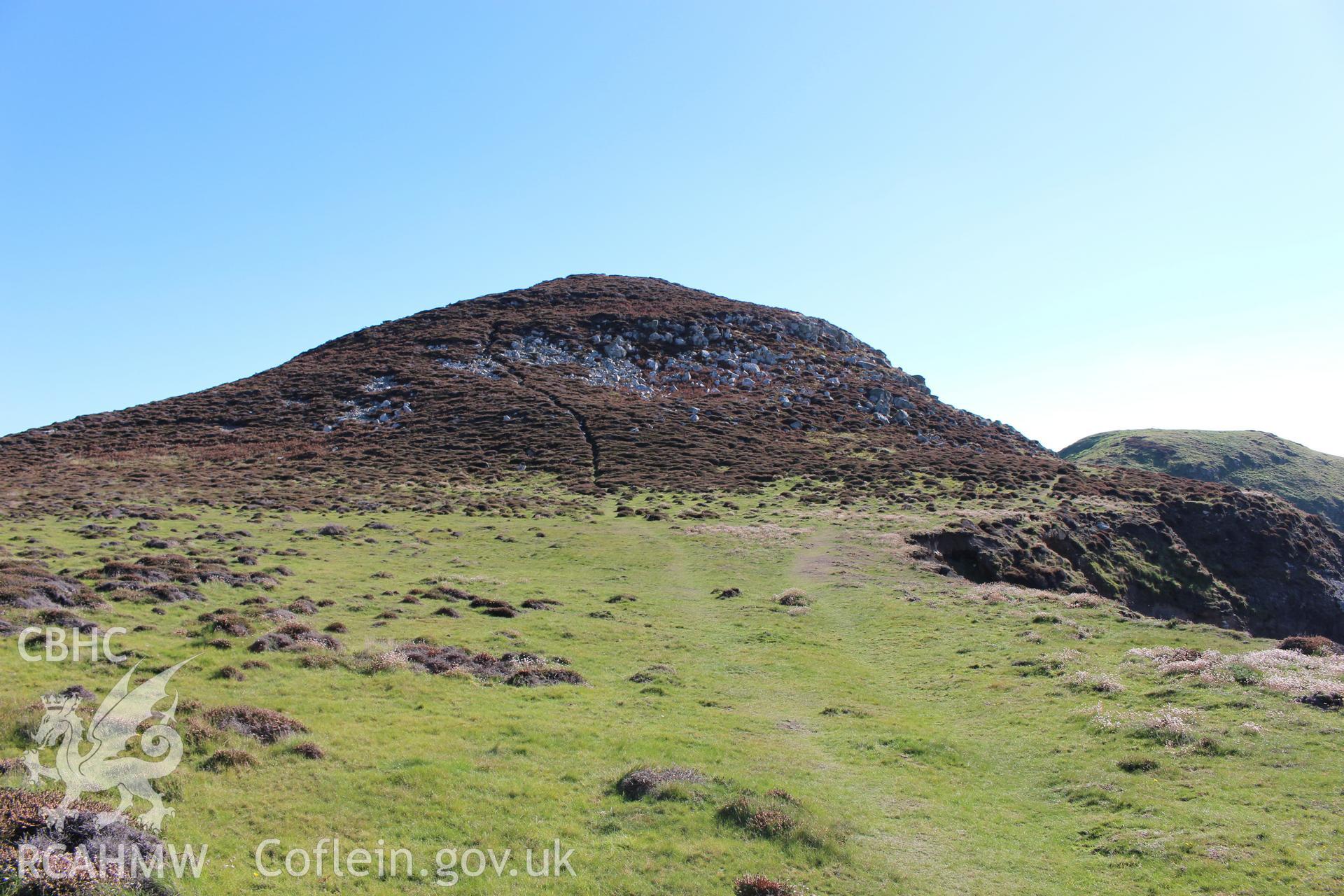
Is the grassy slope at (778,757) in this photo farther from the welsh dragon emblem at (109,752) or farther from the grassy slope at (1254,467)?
A: the grassy slope at (1254,467)

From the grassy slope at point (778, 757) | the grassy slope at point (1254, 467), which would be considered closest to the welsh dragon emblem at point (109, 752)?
the grassy slope at point (778, 757)

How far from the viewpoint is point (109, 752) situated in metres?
12.9

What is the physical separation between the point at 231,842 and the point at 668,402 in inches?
3739

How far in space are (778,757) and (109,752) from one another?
12.9m

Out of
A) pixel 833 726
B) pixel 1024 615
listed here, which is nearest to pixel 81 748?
pixel 833 726

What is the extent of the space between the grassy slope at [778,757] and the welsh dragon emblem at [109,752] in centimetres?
41

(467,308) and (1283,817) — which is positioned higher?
(467,308)

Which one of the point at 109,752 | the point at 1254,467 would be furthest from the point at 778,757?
the point at 1254,467

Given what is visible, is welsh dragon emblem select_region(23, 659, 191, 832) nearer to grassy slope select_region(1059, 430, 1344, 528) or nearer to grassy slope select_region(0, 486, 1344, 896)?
grassy slope select_region(0, 486, 1344, 896)

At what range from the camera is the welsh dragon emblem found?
11.5 meters

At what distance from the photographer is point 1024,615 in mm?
31703

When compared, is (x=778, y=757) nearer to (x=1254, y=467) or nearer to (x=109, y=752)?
(x=109, y=752)

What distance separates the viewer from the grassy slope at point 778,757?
38.0 ft

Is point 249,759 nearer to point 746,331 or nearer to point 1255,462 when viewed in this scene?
point 746,331
